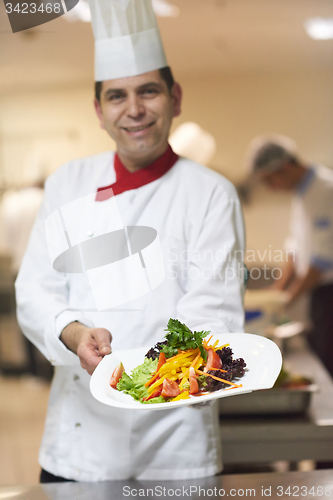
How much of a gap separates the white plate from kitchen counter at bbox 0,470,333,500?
331 mm

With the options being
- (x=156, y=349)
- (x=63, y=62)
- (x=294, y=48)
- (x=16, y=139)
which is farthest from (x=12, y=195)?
(x=294, y=48)

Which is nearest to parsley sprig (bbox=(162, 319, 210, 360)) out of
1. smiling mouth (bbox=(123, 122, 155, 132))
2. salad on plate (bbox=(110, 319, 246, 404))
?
salad on plate (bbox=(110, 319, 246, 404))

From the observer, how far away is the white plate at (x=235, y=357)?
2.59 ft

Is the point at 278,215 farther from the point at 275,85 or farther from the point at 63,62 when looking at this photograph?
the point at 63,62

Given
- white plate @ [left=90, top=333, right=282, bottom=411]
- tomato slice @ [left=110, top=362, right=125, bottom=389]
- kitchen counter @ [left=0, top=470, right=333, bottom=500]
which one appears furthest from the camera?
kitchen counter @ [left=0, top=470, right=333, bottom=500]

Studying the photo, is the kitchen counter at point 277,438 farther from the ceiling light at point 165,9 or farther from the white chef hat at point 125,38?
the ceiling light at point 165,9

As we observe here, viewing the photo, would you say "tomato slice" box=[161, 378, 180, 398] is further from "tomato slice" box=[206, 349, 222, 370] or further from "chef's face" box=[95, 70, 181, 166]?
"chef's face" box=[95, 70, 181, 166]

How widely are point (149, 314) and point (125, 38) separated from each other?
616 millimetres

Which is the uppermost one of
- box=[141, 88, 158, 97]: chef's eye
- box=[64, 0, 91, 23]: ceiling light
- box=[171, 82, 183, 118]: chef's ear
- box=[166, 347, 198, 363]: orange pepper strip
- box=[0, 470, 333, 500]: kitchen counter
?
box=[64, 0, 91, 23]: ceiling light

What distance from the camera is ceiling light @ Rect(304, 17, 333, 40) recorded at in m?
1.25

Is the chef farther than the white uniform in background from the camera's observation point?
No

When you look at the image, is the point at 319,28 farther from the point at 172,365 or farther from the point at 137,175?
the point at 172,365

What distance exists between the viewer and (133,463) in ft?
3.71

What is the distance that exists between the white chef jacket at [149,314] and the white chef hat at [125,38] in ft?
0.77
